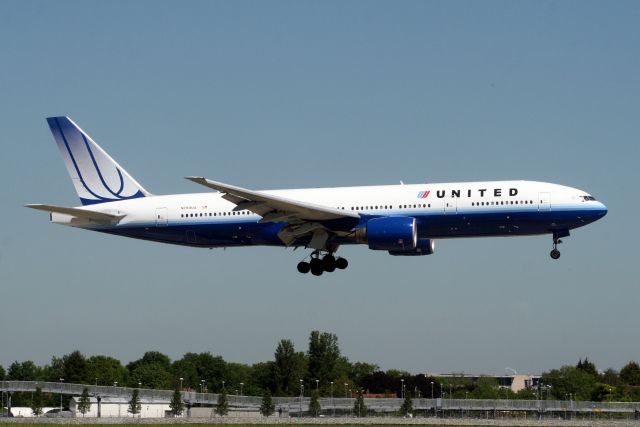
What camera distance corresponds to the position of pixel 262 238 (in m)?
59.7

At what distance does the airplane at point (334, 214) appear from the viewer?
55.4 meters

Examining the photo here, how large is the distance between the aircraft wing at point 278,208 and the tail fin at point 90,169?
9.75m

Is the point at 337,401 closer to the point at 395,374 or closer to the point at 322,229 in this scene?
the point at 322,229

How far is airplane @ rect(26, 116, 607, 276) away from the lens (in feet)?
182

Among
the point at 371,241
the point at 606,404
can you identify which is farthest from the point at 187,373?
the point at 371,241

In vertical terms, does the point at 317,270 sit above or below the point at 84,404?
above

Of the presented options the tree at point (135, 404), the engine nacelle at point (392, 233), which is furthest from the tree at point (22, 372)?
the engine nacelle at point (392, 233)

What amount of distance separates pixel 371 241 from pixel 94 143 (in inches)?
792

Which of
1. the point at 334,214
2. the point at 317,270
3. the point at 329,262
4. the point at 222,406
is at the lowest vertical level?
the point at 222,406

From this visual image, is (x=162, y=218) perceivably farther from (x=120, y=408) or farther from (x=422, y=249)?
(x=120, y=408)

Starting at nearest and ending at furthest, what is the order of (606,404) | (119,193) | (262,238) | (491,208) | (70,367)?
(491,208)
(262,238)
(119,193)
(606,404)
(70,367)

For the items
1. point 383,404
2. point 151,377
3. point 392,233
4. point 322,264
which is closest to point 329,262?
point 322,264

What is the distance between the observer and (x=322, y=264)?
6066 centimetres

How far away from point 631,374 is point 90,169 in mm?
124460
